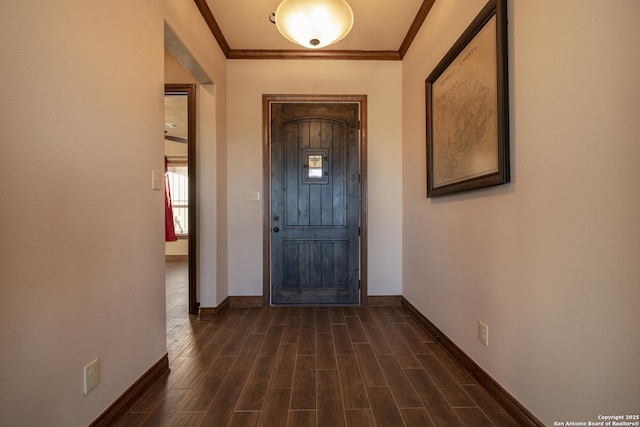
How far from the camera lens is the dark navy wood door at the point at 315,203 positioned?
124 inches

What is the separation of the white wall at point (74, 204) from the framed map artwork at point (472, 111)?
189 cm

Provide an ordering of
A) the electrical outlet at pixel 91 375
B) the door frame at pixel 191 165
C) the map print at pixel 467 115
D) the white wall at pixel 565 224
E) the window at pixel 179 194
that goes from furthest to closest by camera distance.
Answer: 1. the window at pixel 179 194
2. the door frame at pixel 191 165
3. the map print at pixel 467 115
4. the electrical outlet at pixel 91 375
5. the white wall at pixel 565 224

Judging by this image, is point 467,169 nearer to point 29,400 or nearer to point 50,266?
point 50,266

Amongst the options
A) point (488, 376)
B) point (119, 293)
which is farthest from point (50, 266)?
point (488, 376)

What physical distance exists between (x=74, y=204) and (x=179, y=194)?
246 inches

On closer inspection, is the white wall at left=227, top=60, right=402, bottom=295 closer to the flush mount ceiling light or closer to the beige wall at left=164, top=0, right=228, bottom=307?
the beige wall at left=164, top=0, right=228, bottom=307

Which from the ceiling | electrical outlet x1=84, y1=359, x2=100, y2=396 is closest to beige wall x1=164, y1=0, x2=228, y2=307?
the ceiling

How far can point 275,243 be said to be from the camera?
3.18 metres

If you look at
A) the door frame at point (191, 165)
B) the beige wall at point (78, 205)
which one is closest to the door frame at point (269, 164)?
the door frame at point (191, 165)

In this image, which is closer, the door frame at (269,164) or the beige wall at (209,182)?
the beige wall at (209,182)

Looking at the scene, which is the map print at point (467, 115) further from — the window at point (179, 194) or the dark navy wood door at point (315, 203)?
the window at point (179, 194)

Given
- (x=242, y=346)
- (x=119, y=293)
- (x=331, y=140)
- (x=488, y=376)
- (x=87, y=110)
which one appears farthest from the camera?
(x=331, y=140)

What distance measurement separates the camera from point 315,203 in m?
3.18

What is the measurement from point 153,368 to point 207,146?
1.93 meters
